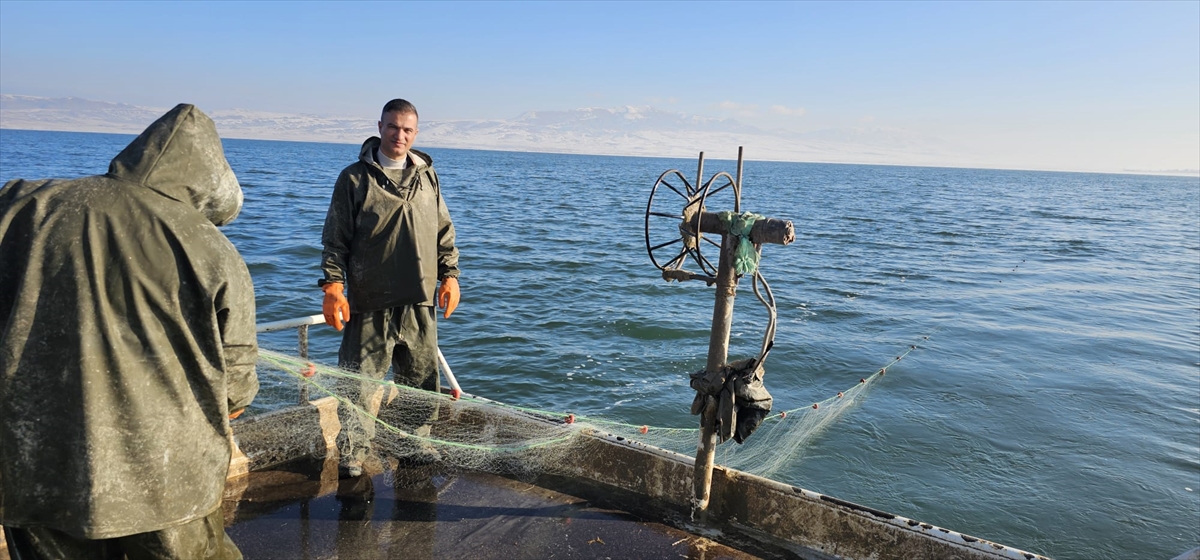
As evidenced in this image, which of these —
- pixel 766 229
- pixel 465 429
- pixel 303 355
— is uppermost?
pixel 766 229

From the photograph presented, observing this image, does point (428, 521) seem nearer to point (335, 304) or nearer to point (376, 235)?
point (335, 304)

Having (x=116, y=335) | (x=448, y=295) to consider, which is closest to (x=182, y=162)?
(x=116, y=335)

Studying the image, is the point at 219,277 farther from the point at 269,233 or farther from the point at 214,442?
the point at 269,233

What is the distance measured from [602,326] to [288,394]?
842 centimetres

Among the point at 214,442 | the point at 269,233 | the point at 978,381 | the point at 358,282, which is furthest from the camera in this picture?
the point at 269,233

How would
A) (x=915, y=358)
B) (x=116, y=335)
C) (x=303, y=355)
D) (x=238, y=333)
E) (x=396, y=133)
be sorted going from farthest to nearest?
(x=915, y=358) → (x=303, y=355) → (x=396, y=133) → (x=238, y=333) → (x=116, y=335)

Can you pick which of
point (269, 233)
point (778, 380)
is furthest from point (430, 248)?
point (269, 233)

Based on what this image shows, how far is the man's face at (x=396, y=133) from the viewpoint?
13.0 ft

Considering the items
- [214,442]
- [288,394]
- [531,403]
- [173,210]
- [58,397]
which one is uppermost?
[173,210]

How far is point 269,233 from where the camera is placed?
2216 cm

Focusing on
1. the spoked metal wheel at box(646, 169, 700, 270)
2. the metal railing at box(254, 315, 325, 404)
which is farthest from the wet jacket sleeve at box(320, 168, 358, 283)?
the spoked metal wheel at box(646, 169, 700, 270)

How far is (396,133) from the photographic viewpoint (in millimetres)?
3984

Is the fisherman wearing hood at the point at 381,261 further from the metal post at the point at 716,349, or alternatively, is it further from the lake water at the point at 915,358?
the metal post at the point at 716,349

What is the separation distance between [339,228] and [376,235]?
20 cm
